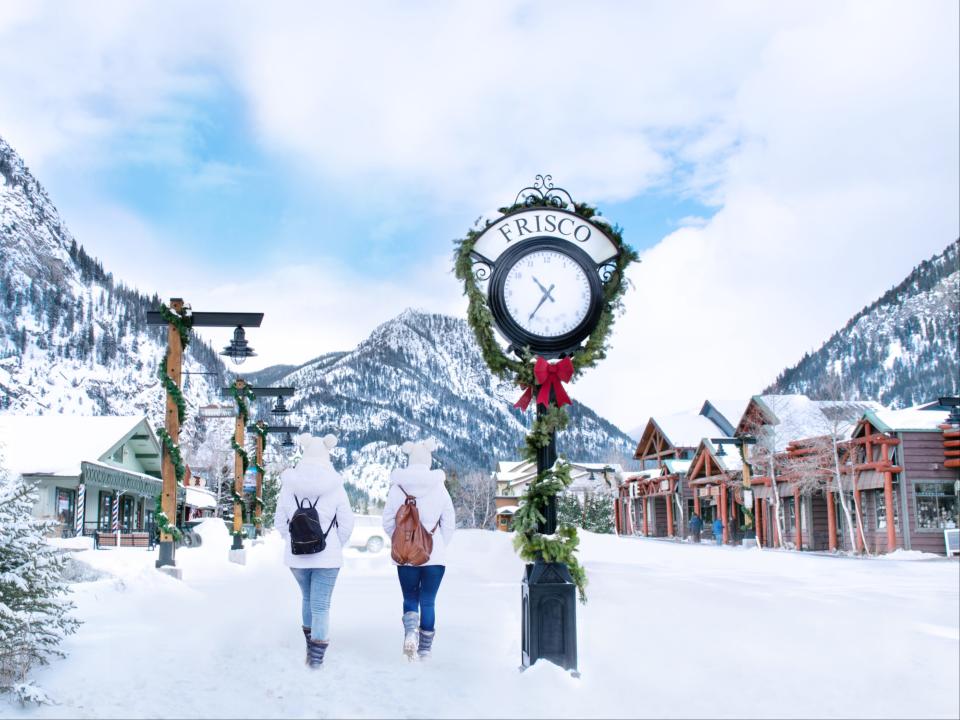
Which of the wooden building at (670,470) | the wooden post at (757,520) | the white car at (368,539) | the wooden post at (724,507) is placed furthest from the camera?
the wooden building at (670,470)

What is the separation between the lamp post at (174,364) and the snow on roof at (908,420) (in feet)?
64.6

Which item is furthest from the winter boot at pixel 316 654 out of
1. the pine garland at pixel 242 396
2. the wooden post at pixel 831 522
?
the wooden post at pixel 831 522

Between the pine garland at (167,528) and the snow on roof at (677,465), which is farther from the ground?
the snow on roof at (677,465)

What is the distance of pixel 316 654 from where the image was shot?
7.80m

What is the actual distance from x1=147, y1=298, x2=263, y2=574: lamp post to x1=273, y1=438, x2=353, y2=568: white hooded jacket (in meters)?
10.2

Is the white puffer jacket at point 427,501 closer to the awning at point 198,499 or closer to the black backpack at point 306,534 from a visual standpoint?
the black backpack at point 306,534

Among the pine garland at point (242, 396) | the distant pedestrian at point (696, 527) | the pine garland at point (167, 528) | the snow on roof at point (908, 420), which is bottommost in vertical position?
the distant pedestrian at point (696, 527)

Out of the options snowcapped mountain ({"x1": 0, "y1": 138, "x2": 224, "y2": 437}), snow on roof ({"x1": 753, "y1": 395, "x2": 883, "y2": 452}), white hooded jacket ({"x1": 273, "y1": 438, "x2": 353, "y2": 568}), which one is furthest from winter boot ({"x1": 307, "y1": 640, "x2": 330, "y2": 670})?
snowcapped mountain ({"x1": 0, "y1": 138, "x2": 224, "y2": 437})

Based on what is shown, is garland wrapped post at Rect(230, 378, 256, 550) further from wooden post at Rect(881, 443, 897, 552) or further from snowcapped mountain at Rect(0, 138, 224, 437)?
snowcapped mountain at Rect(0, 138, 224, 437)

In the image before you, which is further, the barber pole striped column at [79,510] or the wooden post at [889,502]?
the barber pole striped column at [79,510]

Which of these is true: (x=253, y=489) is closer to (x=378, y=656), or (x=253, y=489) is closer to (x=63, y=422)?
(x=63, y=422)

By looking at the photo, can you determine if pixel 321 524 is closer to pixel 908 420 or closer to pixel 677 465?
pixel 908 420

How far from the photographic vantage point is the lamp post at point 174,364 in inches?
706

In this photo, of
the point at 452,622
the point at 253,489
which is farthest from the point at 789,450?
the point at 452,622
